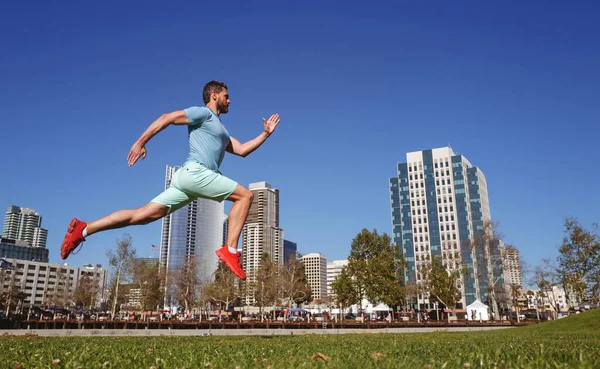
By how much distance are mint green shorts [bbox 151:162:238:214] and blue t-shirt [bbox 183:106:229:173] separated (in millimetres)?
169

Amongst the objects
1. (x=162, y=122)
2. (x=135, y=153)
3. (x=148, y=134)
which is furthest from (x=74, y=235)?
(x=162, y=122)

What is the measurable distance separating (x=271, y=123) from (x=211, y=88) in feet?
3.77

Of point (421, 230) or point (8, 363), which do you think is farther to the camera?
point (421, 230)

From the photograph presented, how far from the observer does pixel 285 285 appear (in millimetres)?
62812

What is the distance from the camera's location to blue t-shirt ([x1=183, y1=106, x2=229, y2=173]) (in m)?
5.92

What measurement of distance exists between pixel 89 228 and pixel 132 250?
51.5 m

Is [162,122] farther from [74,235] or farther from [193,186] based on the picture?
[74,235]

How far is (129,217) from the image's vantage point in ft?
18.6

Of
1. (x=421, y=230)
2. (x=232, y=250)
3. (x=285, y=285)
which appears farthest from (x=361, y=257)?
(x=421, y=230)

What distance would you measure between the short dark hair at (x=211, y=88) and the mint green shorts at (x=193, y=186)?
1.26 m

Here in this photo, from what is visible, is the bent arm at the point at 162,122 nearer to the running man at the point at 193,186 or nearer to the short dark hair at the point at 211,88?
the running man at the point at 193,186

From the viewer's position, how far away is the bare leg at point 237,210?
604 cm

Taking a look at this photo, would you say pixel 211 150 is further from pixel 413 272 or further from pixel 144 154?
pixel 413 272

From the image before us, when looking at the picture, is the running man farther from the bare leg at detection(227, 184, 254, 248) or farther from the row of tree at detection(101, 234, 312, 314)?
the row of tree at detection(101, 234, 312, 314)
